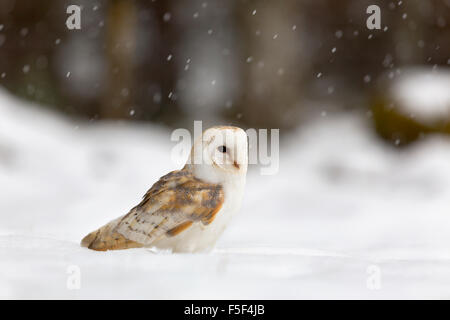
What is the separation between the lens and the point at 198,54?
1246cm

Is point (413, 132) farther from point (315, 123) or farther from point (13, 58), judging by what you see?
point (13, 58)

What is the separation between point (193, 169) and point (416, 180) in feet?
16.5

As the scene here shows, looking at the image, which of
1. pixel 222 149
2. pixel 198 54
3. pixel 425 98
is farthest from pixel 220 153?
pixel 198 54

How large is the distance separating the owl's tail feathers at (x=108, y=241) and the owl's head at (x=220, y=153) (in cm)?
44

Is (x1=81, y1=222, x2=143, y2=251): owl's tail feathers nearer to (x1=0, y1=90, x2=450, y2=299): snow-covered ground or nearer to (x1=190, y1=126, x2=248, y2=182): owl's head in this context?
(x1=0, y1=90, x2=450, y2=299): snow-covered ground

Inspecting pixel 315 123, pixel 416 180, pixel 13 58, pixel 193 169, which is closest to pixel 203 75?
pixel 315 123

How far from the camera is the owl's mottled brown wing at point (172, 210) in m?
2.75

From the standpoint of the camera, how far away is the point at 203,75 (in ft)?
40.9

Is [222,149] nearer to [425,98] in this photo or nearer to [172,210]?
[172,210]

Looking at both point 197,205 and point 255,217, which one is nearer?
point 197,205

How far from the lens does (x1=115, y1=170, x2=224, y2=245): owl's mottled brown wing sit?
2754mm

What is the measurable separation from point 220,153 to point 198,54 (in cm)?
989

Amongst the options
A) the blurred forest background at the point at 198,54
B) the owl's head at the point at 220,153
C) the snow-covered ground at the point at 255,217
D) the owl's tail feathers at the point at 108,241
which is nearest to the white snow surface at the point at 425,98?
the snow-covered ground at the point at 255,217

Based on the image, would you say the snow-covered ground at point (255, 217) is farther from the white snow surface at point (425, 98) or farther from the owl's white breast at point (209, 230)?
the white snow surface at point (425, 98)
